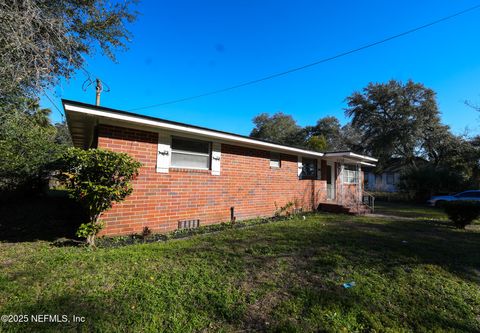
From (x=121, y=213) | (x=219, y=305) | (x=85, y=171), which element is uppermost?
(x=85, y=171)

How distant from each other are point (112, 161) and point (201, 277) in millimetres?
2849

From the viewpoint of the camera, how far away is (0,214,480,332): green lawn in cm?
256

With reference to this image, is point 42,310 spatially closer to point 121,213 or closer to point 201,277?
point 201,277

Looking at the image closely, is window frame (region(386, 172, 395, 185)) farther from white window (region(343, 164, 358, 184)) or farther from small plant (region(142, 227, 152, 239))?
small plant (region(142, 227, 152, 239))

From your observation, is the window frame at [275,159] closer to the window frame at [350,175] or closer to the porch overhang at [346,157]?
the porch overhang at [346,157]

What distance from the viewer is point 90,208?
4.65 m

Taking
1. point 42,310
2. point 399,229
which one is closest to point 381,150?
point 399,229

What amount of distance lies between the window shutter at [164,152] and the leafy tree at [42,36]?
8.10 ft

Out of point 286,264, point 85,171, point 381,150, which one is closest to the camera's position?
point 286,264

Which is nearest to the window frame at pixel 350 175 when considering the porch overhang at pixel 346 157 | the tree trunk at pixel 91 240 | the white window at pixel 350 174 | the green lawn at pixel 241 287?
the white window at pixel 350 174

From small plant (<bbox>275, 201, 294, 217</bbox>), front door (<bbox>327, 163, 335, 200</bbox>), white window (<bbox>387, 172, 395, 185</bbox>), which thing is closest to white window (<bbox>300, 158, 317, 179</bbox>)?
front door (<bbox>327, 163, 335, 200</bbox>)

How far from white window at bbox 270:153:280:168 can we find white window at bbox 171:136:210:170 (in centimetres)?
326

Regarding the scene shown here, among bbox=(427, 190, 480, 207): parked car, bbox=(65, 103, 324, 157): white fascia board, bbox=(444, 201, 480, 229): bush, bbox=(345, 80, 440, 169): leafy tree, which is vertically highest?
bbox=(345, 80, 440, 169): leafy tree

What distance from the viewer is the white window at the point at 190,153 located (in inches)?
260
